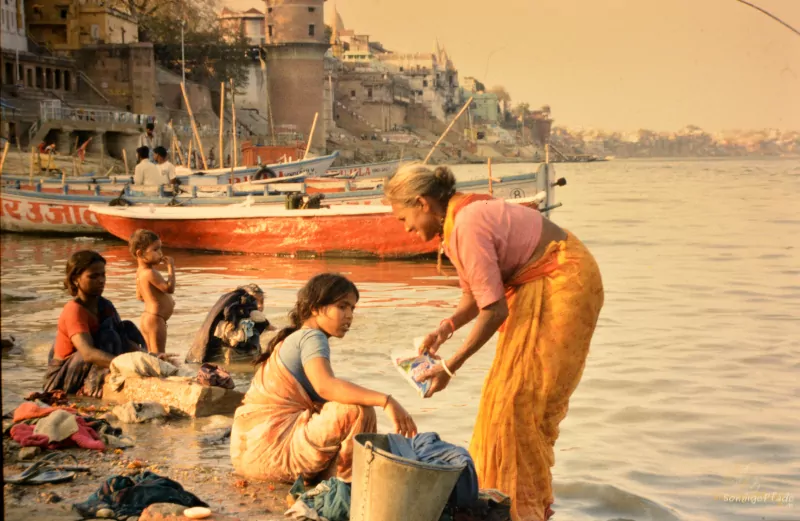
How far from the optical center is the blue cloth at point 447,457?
333 cm

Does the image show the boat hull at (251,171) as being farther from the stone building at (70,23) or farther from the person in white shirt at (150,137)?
the stone building at (70,23)

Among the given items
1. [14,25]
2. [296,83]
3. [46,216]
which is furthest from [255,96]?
[46,216]

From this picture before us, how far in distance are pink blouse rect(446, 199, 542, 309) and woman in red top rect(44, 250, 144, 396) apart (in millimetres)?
2670

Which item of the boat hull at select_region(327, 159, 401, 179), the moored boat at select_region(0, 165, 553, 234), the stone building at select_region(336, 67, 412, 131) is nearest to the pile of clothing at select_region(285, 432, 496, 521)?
the moored boat at select_region(0, 165, 553, 234)

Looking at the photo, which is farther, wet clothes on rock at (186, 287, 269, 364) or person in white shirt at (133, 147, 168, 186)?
person in white shirt at (133, 147, 168, 186)

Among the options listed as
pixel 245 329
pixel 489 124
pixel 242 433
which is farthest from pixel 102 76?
pixel 489 124

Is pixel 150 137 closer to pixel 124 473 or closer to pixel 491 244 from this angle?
pixel 124 473

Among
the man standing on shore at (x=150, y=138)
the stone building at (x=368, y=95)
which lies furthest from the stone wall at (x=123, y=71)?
the stone building at (x=368, y=95)

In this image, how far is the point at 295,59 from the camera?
56156 millimetres

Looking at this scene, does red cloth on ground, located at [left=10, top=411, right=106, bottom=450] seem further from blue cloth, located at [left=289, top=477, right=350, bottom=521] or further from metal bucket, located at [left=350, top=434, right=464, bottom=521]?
metal bucket, located at [left=350, top=434, right=464, bottom=521]

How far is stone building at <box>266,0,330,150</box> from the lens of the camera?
182 ft

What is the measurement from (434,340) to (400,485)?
68cm

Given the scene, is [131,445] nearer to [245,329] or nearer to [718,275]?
[245,329]

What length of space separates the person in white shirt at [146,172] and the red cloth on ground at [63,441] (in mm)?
12979
